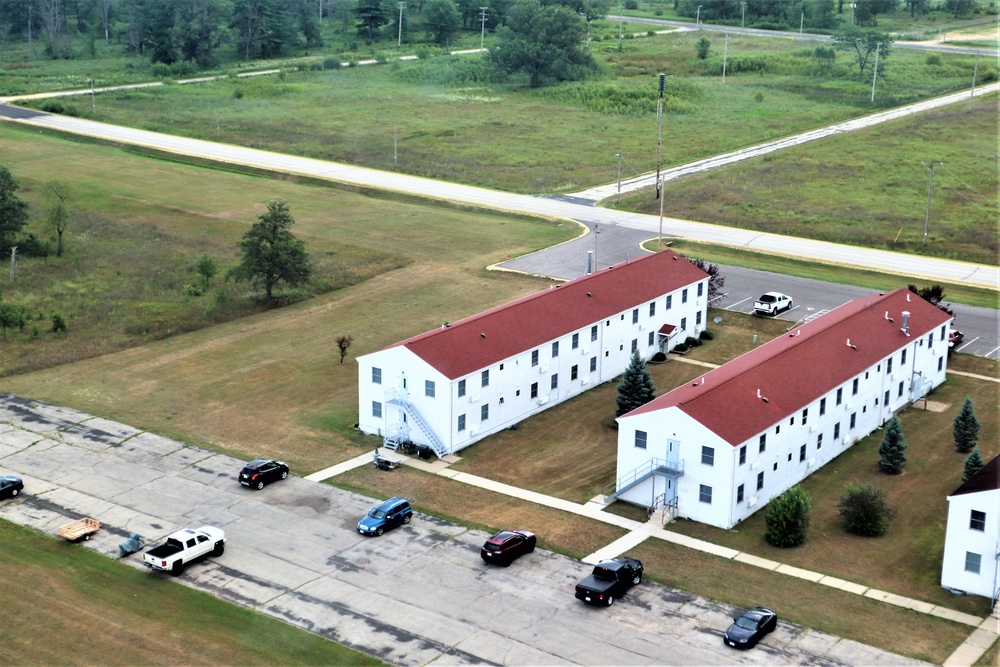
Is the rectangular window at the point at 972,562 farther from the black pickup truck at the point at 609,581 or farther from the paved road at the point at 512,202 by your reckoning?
the paved road at the point at 512,202

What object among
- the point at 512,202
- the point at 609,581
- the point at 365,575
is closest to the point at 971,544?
the point at 609,581

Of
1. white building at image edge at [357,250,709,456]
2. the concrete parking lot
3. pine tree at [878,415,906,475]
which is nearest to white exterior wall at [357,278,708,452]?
white building at image edge at [357,250,709,456]

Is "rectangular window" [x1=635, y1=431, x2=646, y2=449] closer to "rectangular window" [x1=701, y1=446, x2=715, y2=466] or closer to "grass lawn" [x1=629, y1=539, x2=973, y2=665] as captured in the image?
"rectangular window" [x1=701, y1=446, x2=715, y2=466]

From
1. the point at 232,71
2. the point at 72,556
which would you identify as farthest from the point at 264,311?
the point at 232,71

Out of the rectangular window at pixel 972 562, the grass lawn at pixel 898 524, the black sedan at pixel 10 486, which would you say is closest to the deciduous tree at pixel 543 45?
the grass lawn at pixel 898 524

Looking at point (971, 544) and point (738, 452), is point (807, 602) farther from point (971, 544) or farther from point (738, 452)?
point (738, 452)
